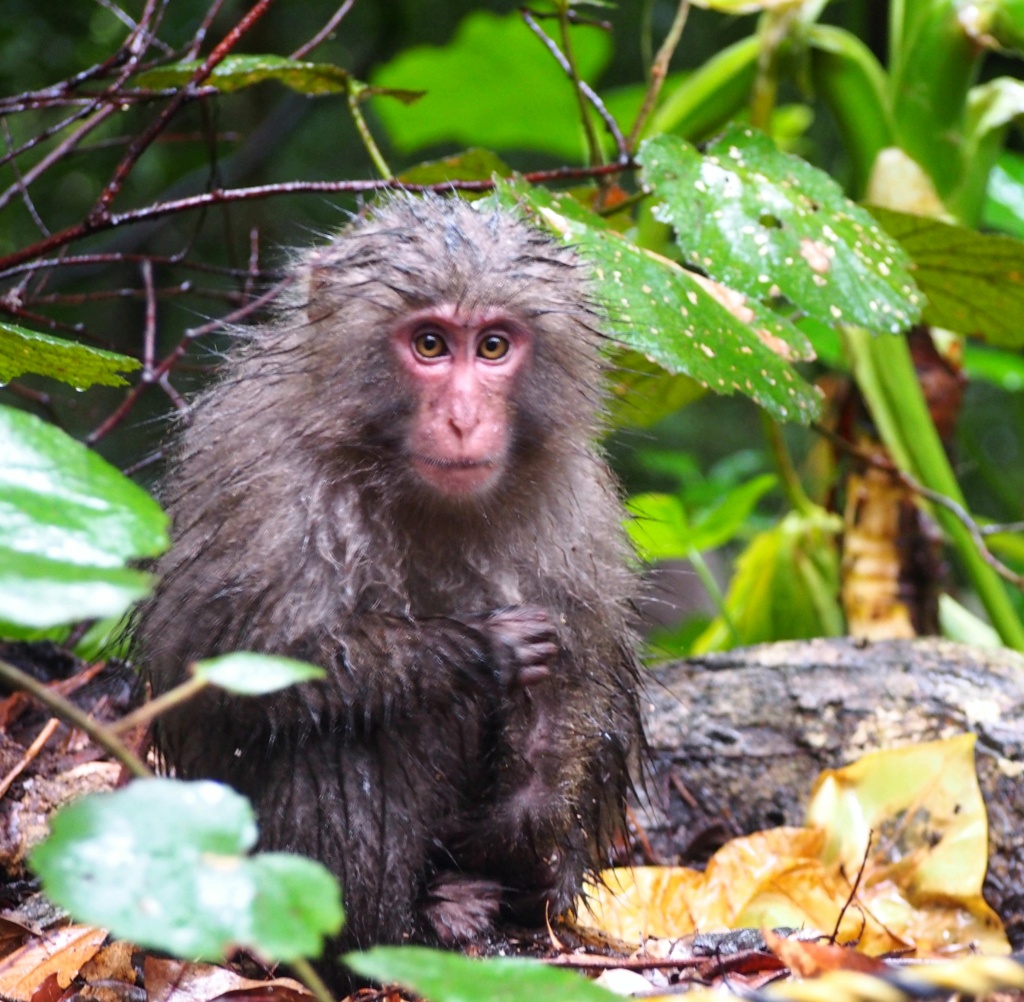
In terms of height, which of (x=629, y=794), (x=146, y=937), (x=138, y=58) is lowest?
(x=629, y=794)

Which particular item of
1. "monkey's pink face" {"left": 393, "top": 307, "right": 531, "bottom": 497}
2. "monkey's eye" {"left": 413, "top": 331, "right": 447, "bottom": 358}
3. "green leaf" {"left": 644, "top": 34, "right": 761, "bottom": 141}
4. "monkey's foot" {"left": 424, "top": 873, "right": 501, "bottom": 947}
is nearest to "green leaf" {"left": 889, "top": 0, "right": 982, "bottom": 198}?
"green leaf" {"left": 644, "top": 34, "right": 761, "bottom": 141}

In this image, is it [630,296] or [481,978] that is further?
[630,296]

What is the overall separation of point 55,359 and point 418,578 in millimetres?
920

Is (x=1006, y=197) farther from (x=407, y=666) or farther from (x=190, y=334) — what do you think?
(x=407, y=666)

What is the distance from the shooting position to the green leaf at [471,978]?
1114 mm

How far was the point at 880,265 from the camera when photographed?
3.07 meters

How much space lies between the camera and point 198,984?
7.57 feet

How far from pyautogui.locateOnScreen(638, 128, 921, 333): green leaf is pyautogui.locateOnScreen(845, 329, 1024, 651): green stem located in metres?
1.04

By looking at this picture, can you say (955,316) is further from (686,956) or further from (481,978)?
(481,978)

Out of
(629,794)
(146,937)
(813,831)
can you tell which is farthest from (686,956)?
(146,937)

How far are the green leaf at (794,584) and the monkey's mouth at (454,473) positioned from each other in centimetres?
199

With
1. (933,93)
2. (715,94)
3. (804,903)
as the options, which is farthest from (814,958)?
(933,93)

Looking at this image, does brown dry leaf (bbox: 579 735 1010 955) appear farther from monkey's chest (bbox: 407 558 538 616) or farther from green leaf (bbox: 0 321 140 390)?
green leaf (bbox: 0 321 140 390)

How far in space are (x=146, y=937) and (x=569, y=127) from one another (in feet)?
17.9
